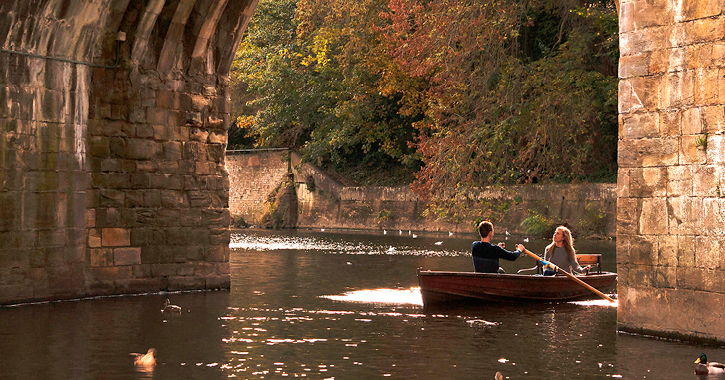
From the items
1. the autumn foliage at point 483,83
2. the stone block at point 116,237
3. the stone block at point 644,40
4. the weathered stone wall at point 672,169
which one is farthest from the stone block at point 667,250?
the autumn foliage at point 483,83

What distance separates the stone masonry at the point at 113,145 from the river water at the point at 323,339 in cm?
51

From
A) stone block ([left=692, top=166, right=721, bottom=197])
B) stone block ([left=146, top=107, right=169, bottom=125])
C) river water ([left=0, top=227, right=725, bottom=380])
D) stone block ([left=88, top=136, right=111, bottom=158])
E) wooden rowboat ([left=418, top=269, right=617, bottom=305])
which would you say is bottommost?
river water ([left=0, top=227, right=725, bottom=380])

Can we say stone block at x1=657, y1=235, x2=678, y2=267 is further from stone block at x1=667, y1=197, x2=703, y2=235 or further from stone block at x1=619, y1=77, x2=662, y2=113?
stone block at x1=619, y1=77, x2=662, y2=113

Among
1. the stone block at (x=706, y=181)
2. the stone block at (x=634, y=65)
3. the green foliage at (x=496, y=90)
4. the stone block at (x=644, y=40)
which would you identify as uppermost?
the green foliage at (x=496, y=90)

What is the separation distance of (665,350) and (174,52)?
8.02 meters

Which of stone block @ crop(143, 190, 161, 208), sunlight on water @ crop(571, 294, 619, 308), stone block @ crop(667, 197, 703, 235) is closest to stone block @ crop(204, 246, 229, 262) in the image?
stone block @ crop(143, 190, 161, 208)

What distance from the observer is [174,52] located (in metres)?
14.0

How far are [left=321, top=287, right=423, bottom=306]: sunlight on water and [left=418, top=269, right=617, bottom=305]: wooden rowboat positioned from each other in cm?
46

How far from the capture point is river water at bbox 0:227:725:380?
26.1 ft

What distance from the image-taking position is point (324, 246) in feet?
86.3

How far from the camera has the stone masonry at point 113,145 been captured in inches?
473

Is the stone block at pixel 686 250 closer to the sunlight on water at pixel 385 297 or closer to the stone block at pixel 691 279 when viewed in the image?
the stone block at pixel 691 279

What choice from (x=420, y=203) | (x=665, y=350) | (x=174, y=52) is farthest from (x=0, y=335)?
(x=420, y=203)

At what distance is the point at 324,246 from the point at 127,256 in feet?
42.4
